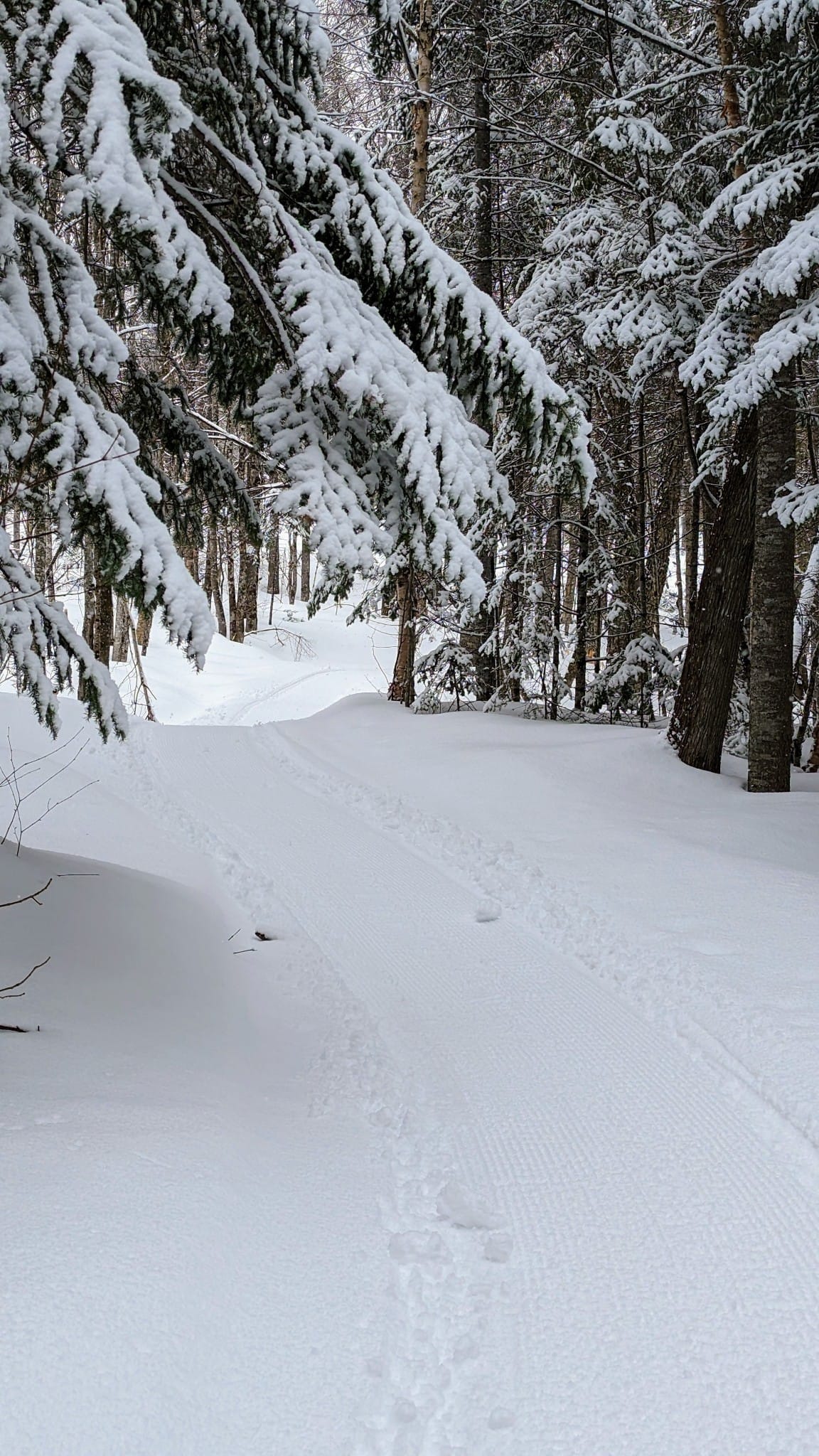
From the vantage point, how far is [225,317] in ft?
12.6

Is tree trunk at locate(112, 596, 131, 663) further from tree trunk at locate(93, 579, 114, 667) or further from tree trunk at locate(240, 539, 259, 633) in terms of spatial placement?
tree trunk at locate(93, 579, 114, 667)

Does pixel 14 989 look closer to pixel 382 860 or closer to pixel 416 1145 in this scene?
pixel 416 1145

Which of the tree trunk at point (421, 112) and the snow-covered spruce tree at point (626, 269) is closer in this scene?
the snow-covered spruce tree at point (626, 269)

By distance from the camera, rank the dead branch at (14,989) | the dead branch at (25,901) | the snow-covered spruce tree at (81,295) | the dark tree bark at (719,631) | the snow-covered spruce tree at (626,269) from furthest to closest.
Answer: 1. the dark tree bark at (719,631)
2. the snow-covered spruce tree at (626,269)
3. the dead branch at (25,901)
4. the dead branch at (14,989)
5. the snow-covered spruce tree at (81,295)

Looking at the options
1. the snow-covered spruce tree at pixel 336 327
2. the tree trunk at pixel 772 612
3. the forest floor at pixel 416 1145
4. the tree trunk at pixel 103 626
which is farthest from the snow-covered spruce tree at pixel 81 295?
the tree trunk at pixel 103 626

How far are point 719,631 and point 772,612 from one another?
1013 mm

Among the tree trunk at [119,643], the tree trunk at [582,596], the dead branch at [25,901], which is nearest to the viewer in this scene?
the dead branch at [25,901]

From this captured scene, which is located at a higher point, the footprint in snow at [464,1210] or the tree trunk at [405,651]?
the tree trunk at [405,651]

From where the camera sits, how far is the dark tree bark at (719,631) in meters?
8.74

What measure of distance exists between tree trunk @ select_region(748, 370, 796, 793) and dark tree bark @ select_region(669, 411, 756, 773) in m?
0.60

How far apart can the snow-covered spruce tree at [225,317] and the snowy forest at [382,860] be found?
0.08ft

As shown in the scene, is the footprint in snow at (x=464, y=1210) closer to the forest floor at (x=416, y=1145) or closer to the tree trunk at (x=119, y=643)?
the forest floor at (x=416, y=1145)

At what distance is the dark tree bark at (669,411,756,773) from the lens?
28.7 feet

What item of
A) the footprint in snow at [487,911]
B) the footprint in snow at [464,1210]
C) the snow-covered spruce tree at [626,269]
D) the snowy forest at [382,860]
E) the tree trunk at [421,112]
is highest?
the tree trunk at [421,112]
